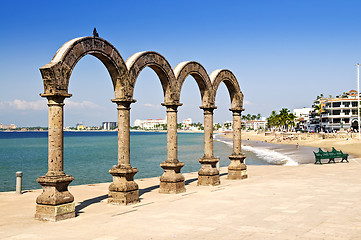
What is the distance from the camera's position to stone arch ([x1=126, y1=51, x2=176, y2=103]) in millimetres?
12226

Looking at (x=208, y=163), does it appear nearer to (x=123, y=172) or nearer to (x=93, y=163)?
(x=123, y=172)

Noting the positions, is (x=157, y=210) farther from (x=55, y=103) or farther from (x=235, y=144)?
(x=235, y=144)

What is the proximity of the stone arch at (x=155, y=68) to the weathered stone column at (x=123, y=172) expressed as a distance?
0.63 m

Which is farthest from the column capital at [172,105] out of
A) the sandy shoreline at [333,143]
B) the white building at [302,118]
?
the white building at [302,118]

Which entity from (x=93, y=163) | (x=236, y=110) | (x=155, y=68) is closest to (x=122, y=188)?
(x=155, y=68)

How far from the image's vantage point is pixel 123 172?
11.6 metres

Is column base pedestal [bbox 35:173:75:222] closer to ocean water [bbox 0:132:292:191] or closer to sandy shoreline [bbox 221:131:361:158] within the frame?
ocean water [bbox 0:132:292:191]

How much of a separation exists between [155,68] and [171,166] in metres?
3.55

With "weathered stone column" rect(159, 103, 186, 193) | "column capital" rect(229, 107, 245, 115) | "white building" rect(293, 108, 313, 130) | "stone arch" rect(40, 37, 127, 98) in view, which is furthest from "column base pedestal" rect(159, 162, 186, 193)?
"white building" rect(293, 108, 313, 130)

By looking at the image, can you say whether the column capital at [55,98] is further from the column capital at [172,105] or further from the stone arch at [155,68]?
the column capital at [172,105]

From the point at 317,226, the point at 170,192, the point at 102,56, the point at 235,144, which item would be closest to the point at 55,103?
the point at 102,56

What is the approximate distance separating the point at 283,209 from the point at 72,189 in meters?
8.79

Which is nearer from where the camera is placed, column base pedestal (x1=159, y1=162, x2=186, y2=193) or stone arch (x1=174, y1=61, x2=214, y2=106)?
column base pedestal (x1=159, y1=162, x2=186, y2=193)

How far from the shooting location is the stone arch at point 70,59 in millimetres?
9570
